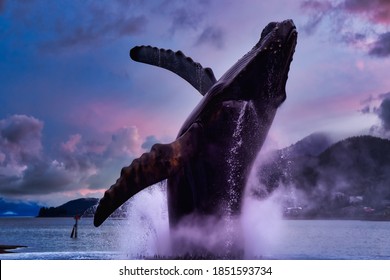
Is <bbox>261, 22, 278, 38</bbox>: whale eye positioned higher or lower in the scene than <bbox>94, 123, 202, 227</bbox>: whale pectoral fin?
higher

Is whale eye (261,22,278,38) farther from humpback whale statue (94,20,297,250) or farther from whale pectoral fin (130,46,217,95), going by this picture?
whale pectoral fin (130,46,217,95)

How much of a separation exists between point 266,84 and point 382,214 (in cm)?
14049

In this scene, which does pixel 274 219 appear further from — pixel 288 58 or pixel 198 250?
pixel 288 58

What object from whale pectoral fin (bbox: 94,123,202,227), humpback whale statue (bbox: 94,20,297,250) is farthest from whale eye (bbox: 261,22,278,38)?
whale pectoral fin (bbox: 94,123,202,227)

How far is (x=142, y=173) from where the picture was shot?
442 inches

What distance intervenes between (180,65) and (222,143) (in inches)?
164

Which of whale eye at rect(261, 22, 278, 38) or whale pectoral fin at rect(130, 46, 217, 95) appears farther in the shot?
whale pectoral fin at rect(130, 46, 217, 95)

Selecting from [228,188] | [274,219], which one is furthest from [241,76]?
[274,219]

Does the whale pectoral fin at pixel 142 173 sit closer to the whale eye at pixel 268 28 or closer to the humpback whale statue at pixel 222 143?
the humpback whale statue at pixel 222 143

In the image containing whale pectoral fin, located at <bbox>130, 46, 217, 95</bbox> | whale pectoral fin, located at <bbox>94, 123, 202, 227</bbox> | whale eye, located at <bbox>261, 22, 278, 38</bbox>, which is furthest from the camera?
whale pectoral fin, located at <bbox>130, 46, 217, 95</bbox>

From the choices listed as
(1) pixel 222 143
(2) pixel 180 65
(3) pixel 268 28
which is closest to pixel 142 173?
(1) pixel 222 143

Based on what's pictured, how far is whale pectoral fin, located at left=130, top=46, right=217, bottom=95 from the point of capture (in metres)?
14.7

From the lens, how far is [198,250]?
40.7ft

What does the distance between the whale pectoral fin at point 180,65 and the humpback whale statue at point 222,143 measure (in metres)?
2.43
